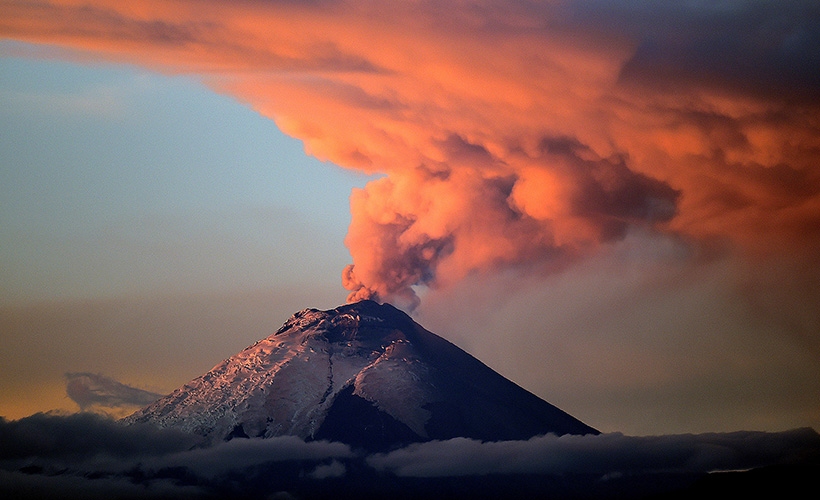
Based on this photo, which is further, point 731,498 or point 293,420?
point 731,498

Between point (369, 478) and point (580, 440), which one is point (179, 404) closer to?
point (369, 478)

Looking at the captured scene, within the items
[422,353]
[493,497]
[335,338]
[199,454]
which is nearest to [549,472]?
[493,497]

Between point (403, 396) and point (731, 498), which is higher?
point (403, 396)

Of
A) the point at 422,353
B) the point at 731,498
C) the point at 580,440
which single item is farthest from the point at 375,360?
the point at 731,498

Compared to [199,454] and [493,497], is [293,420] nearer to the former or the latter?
[199,454]

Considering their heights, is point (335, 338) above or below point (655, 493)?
above
